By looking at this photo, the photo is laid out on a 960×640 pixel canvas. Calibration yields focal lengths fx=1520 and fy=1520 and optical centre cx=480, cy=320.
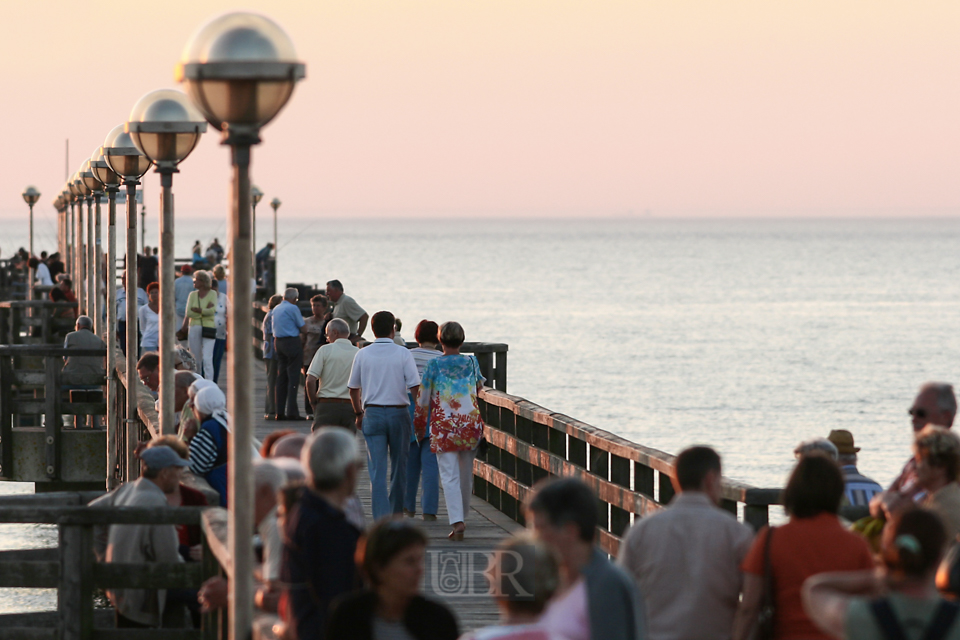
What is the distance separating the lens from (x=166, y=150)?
30.8 feet

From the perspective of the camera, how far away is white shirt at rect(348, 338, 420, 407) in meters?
10.8

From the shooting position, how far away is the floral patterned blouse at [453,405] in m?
10.8

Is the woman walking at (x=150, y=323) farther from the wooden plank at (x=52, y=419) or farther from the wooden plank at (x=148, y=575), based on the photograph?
the wooden plank at (x=148, y=575)

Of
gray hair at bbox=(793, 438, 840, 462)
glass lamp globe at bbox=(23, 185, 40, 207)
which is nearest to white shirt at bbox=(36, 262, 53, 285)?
glass lamp globe at bbox=(23, 185, 40, 207)

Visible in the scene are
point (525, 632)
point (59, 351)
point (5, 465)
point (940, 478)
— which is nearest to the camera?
point (525, 632)

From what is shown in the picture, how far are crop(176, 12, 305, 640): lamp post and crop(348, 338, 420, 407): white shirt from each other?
5300mm

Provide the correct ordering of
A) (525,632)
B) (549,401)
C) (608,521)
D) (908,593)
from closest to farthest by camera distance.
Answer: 1. (525,632)
2. (908,593)
3. (608,521)
4. (549,401)

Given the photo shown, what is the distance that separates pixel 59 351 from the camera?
16469mm

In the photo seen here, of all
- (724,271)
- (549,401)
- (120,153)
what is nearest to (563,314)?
(549,401)

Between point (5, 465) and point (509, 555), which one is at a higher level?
point (509, 555)

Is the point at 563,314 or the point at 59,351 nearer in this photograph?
the point at 59,351

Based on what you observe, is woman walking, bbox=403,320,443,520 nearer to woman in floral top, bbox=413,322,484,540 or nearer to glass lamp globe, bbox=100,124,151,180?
woman in floral top, bbox=413,322,484,540

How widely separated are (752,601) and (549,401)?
3927 cm

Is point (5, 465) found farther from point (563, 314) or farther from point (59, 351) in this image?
point (563, 314)
